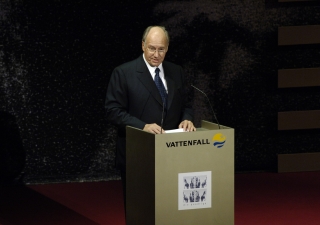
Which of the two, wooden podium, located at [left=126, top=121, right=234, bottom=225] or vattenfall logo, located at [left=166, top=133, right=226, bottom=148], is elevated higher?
vattenfall logo, located at [left=166, top=133, right=226, bottom=148]

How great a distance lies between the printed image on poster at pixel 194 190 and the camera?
9.79ft

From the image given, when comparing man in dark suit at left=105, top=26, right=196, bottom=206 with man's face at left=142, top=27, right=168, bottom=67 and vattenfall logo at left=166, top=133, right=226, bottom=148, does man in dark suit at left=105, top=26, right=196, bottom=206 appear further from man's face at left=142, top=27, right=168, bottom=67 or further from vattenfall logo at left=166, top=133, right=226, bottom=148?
vattenfall logo at left=166, top=133, right=226, bottom=148

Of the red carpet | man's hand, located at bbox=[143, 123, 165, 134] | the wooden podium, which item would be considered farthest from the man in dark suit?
the red carpet

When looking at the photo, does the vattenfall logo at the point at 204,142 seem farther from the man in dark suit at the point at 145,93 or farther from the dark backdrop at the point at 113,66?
the dark backdrop at the point at 113,66

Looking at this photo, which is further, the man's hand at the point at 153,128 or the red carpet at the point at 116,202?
the red carpet at the point at 116,202

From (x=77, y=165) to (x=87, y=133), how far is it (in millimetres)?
303

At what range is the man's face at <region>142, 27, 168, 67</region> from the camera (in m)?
3.35

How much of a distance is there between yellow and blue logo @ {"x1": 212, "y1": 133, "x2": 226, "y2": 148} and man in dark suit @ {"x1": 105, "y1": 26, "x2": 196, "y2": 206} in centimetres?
38

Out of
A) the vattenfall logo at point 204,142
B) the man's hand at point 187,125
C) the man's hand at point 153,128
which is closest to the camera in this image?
the vattenfall logo at point 204,142

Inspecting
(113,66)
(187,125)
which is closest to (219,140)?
(187,125)

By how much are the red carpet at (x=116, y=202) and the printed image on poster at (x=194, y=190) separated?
1.55 meters

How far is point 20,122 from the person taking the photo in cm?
556

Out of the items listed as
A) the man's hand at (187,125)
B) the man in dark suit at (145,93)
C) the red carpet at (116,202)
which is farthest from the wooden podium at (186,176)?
the red carpet at (116,202)

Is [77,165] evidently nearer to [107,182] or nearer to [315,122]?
[107,182]
